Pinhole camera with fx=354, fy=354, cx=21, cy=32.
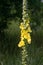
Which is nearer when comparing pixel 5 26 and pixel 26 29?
pixel 26 29

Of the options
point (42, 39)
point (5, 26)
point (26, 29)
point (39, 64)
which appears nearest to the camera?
point (26, 29)

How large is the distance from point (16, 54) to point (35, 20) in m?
1.37

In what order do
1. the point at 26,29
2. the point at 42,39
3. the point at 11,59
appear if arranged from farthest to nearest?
the point at 42,39 → the point at 11,59 → the point at 26,29

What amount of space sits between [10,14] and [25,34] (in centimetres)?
442

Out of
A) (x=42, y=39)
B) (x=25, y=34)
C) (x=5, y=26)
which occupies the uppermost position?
(x=25, y=34)

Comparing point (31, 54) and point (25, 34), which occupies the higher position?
point (25, 34)

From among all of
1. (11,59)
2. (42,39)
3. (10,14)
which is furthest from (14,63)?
(42,39)

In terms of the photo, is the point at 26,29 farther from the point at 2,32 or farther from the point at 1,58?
the point at 2,32

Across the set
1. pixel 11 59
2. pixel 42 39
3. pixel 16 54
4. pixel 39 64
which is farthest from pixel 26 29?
pixel 42 39

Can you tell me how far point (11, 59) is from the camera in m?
7.53

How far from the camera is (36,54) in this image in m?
7.76

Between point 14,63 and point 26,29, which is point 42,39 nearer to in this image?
point 14,63

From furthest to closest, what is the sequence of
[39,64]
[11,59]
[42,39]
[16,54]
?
[42,39]
[16,54]
[11,59]
[39,64]

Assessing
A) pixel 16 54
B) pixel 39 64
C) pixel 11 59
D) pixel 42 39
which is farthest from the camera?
pixel 42 39
